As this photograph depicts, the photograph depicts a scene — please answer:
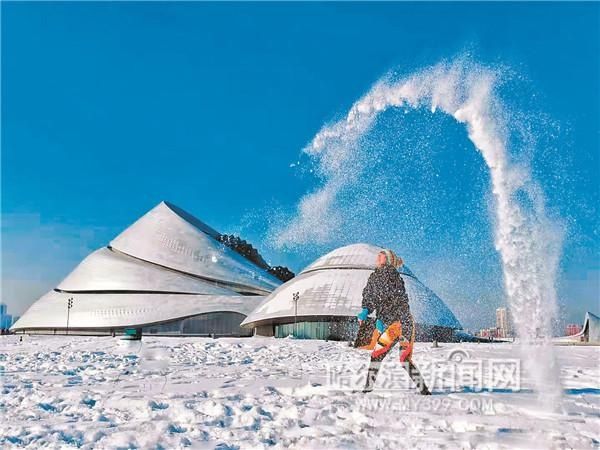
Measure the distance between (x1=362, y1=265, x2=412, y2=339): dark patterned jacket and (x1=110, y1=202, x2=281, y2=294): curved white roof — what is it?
5886cm

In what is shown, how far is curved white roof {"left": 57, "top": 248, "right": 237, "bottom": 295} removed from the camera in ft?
207

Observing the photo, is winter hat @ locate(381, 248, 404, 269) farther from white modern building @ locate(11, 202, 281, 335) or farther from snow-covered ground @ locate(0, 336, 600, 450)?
white modern building @ locate(11, 202, 281, 335)

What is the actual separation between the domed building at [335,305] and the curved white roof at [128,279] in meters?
14.5

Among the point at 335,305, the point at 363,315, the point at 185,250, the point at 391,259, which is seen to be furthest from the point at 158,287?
the point at 363,315

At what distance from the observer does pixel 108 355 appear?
16.1 metres

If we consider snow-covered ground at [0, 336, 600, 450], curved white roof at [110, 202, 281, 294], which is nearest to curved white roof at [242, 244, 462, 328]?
curved white roof at [110, 202, 281, 294]

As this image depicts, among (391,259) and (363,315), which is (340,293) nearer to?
(391,259)

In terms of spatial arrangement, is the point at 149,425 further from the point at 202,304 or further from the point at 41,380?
the point at 202,304

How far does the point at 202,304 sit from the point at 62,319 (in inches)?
609

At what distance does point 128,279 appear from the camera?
63.4 metres

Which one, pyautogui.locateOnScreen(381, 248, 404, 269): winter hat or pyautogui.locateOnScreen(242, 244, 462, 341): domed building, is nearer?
pyautogui.locateOnScreen(381, 248, 404, 269): winter hat

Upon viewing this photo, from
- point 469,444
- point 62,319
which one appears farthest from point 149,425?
point 62,319

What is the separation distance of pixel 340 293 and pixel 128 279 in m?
29.3

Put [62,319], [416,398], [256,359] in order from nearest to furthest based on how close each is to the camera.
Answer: [416,398] → [256,359] → [62,319]
